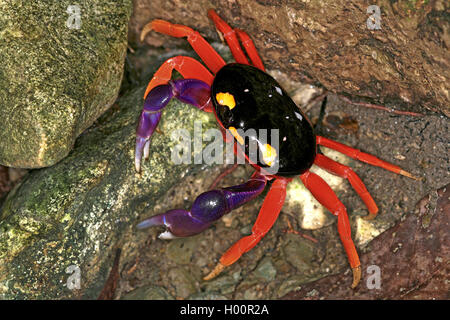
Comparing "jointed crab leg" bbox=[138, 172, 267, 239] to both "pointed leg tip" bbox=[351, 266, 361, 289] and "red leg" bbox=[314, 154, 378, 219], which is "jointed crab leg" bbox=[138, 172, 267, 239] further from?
"pointed leg tip" bbox=[351, 266, 361, 289]

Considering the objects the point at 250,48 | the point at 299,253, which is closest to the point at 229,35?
the point at 250,48

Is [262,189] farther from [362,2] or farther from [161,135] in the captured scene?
[362,2]

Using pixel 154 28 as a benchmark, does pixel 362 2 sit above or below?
above

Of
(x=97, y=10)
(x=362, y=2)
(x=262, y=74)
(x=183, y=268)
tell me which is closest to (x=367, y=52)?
(x=362, y=2)

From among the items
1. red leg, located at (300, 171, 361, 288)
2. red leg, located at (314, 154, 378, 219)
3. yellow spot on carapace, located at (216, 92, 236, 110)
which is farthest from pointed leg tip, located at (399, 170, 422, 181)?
yellow spot on carapace, located at (216, 92, 236, 110)

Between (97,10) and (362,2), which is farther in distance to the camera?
(97,10)

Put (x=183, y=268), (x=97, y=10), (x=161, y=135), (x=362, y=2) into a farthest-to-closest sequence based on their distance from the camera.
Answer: (x=183, y=268)
(x=161, y=135)
(x=97, y=10)
(x=362, y=2)

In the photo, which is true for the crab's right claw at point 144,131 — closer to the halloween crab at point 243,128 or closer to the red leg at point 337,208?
the halloween crab at point 243,128

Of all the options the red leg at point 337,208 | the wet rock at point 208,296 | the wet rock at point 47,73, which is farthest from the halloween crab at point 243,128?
the wet rock at point 47,73
